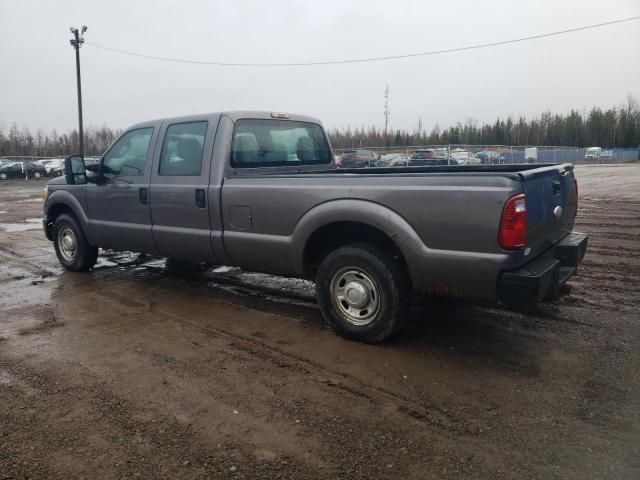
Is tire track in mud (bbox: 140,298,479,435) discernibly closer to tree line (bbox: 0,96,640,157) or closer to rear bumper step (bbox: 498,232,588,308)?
rear bumper step (bbox: 498,232,588,308)

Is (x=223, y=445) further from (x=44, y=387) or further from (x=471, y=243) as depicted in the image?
(x=471, y=243)

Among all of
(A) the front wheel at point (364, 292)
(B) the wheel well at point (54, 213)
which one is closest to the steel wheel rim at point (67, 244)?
(B) the wheel well at point (54, 213)

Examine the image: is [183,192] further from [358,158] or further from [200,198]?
[358,158]

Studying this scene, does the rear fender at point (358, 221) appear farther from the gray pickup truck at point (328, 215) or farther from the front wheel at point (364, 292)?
the front wheel at point (364, 292)

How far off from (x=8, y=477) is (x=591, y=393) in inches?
137

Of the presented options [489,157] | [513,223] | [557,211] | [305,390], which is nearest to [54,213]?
[305,390]

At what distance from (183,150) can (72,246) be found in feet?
9.23

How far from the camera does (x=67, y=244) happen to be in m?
7.24

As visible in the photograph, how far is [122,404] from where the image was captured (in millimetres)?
3361

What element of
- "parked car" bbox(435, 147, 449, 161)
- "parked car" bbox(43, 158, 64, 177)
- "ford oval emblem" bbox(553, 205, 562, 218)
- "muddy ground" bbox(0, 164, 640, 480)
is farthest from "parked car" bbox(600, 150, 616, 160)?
"ford oval emblem" bbox(553, 205, 562, 218)

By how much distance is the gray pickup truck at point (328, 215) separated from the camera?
3.54 m

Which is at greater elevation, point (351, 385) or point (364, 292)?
point (364, 292)

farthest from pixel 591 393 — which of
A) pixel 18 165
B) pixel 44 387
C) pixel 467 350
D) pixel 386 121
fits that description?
pixel 386 121

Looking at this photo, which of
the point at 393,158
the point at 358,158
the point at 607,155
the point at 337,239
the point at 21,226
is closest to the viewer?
the point at 337,239
